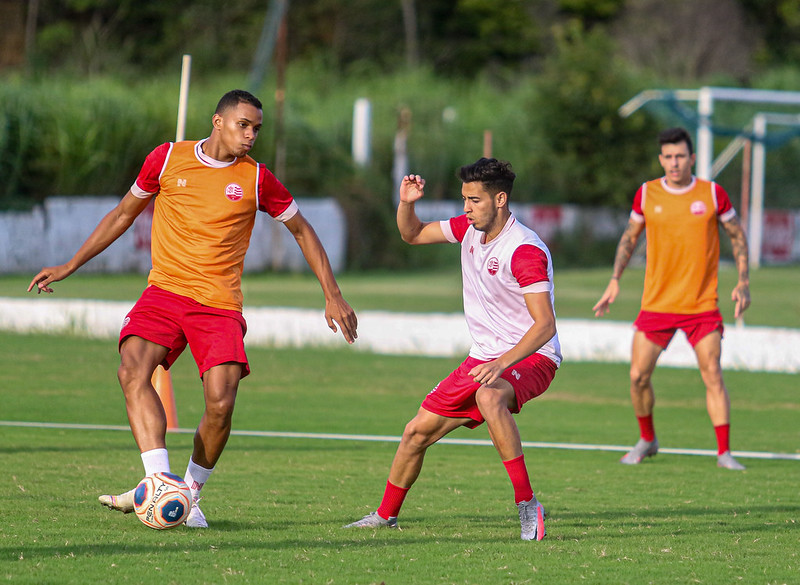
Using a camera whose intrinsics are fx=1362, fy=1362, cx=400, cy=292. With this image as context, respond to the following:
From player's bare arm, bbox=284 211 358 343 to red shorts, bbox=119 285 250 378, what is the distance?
48 centimetres

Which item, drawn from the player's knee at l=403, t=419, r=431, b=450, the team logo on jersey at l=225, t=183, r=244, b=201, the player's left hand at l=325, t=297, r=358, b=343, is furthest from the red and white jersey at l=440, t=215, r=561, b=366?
the team logo on jersey at l=225, t=183, r=244, b=201

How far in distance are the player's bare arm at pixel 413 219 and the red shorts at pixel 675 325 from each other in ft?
9.99

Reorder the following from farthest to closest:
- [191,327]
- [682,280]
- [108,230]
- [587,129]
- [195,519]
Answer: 1. [587,129]
2. [682,280]
3. [108,230]
4. [191,327]
5. [195,519]

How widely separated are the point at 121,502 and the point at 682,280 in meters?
4.75

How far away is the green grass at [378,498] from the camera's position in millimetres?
5785

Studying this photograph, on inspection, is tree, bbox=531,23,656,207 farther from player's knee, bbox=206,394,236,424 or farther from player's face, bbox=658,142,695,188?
player's knee, bbox=206,394,236,424

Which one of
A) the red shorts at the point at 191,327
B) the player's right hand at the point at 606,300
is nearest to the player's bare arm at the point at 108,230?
the red shorts at the point at 191,327

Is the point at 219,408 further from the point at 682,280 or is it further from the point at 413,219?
the point at 682,280

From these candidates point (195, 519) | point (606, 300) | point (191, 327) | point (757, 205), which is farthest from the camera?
point (757, 205)

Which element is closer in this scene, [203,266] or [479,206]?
[479,206]

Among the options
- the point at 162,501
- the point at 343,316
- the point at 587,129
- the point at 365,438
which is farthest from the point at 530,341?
the point at 587,129

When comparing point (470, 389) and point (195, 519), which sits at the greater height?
point (470, 389)

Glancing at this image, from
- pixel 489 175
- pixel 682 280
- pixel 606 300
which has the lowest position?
pixel 606 300

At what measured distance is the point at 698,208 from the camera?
9.71 meters
